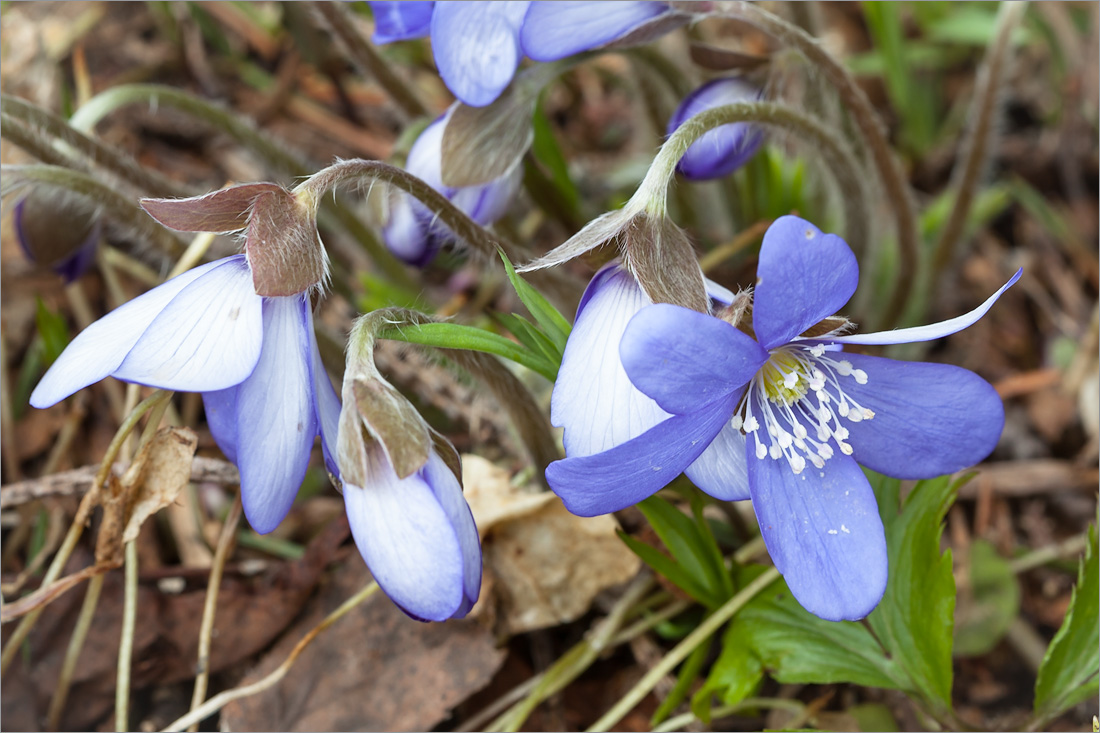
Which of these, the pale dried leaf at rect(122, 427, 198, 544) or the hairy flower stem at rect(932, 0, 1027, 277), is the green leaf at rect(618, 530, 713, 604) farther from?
the hairy flower stem at rect(932, 0, 1027, 277)

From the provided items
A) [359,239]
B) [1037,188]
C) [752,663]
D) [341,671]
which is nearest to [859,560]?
[752,663]

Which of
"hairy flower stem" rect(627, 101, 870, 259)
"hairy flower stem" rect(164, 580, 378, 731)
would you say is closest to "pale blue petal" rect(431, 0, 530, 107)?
"hairy flower stem" rect(627, 101, 870, 259)

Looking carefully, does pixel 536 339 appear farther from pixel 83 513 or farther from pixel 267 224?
pixel 83 513

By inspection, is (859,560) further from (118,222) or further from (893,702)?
(118,222)

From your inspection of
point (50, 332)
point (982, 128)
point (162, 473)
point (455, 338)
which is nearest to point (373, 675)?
point (162, 473)

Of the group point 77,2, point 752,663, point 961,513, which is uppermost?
point 77,2
